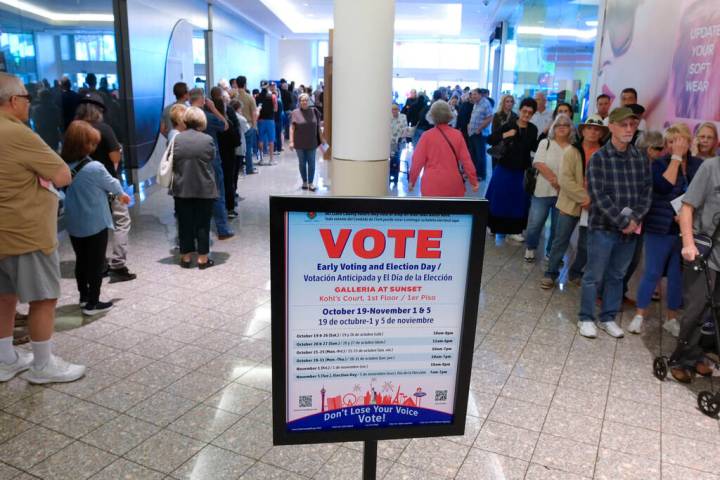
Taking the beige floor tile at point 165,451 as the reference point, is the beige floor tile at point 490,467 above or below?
below

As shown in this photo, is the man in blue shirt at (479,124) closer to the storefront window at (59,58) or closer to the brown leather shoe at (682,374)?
the storefront window at (59,58)

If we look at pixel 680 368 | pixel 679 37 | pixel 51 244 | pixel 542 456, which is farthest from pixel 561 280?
pixel 51 244

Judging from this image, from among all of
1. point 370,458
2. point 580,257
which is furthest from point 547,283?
point 370,458

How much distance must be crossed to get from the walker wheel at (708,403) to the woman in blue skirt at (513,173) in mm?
3579

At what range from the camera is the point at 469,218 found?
60.9 inches

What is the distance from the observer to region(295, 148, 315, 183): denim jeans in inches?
385

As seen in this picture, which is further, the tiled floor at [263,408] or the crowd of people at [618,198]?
the crowd of people at [618,198]

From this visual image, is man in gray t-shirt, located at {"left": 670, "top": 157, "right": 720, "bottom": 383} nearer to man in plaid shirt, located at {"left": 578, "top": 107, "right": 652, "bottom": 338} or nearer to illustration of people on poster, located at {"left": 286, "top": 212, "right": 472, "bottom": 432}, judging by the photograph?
man in plaid shirt, located at {"left": 578, "top": 107, "right": 652, "bottom": 338}

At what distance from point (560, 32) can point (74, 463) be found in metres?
9.75

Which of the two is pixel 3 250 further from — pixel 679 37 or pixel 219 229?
pixel 679 37

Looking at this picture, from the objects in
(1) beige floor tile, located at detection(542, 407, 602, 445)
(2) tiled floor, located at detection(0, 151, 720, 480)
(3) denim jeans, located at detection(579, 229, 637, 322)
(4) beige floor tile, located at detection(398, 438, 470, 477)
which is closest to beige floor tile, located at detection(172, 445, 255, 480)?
(2) tiled floor, located at detection(0, 151, 720, 480)

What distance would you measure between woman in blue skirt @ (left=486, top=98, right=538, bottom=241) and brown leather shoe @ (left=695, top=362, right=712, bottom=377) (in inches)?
125

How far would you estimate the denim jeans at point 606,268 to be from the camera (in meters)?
4.29

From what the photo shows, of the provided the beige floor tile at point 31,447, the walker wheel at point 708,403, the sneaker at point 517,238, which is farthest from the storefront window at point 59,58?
the walker wheel at point 708,403
